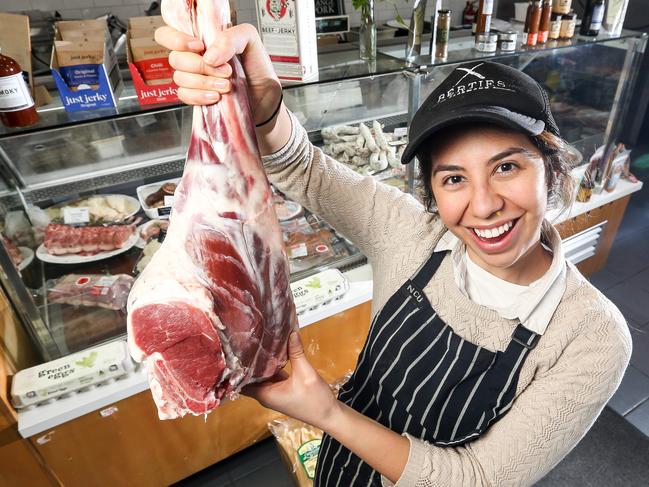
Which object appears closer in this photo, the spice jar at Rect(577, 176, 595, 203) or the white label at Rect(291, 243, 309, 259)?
the white label at Rect(291, 243, 309, 259)

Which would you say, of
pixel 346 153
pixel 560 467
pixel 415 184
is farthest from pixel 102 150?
pixel 560 467

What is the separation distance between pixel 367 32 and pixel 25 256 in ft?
5.36

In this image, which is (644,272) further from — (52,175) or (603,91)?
(52,175)

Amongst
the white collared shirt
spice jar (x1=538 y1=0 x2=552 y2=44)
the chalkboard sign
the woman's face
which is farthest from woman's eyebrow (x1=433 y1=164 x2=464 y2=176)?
the chalkboard sign

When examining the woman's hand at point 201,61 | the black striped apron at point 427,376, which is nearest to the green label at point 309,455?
the black striped apron at point 427,376

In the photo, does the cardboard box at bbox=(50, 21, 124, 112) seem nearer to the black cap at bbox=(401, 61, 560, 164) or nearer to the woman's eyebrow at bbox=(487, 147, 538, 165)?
the black cap at bbox=(401, 61, 560, 164)

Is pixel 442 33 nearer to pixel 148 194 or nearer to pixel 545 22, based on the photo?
pixel 545 22

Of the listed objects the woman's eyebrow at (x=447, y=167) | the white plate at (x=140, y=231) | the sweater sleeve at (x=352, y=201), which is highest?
the woman's eyebrow at (x=447, y=167)

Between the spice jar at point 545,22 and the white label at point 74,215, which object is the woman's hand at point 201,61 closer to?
the white label at point 74,215

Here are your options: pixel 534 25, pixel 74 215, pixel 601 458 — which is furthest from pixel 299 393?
pixel 601 458

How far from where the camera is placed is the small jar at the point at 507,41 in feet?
6.98

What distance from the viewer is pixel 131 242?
6.61 feet

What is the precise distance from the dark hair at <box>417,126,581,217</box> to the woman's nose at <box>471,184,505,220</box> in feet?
0.45

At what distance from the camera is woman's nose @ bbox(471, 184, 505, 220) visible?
3.14 ft
